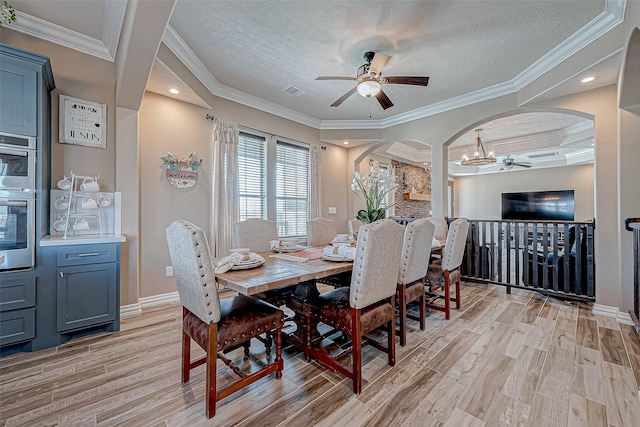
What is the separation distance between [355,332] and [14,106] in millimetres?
3153

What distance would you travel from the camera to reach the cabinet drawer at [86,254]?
7.55 ft

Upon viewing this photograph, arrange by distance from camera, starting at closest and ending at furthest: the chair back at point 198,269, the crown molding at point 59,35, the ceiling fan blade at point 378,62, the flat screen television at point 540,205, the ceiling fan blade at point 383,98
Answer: the chair back at point 198,269 → the crown molding at point 59,35 → the ceiling fan blade at point 378,62 → the ceiling fan blade at point 383,98 → the flat screen television at point 540,205

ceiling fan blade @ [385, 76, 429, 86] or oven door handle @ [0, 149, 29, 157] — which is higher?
ceiling fan blade @ [385, 76, 429, 86]

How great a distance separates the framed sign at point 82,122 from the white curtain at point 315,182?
3.14m

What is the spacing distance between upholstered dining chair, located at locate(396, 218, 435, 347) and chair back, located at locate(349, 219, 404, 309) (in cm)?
36

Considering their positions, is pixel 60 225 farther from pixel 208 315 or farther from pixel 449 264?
pixel 449 264

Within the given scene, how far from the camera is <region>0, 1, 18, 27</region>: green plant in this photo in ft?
6.96

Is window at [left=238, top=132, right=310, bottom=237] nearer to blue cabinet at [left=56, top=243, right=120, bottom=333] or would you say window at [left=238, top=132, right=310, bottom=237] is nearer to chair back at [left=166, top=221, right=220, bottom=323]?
blue cabinet at [left=56, top=243, right=120, bottom=333]

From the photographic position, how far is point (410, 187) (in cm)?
784

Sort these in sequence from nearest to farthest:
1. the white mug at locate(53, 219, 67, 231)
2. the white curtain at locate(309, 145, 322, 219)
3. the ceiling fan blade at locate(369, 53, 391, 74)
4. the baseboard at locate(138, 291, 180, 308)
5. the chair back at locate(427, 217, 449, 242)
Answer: the white mug at locate(53, 219, 67, 231) → the ceiling fan blade at locate(369, 53, 391, 74) → the baseboard at locate(138, 291, 180, 308) → the chair back at locate(427, 217, 449, 242) → the white curtain at locate(309, 145, 322, 219)

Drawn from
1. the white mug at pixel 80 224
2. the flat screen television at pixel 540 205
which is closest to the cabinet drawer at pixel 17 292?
the white mug at pixel 80 224

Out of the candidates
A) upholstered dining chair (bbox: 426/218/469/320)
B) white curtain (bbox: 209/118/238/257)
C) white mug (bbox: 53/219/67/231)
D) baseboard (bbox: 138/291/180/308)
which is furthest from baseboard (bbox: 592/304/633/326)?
white mug (bbox: 53/219/67/231)

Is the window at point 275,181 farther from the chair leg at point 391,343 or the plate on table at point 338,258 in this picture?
the chair leg at point 391,343

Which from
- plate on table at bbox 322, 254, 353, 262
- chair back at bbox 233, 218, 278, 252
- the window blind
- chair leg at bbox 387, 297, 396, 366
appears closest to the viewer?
chair leg at bbox 387, 297, 396, 366
